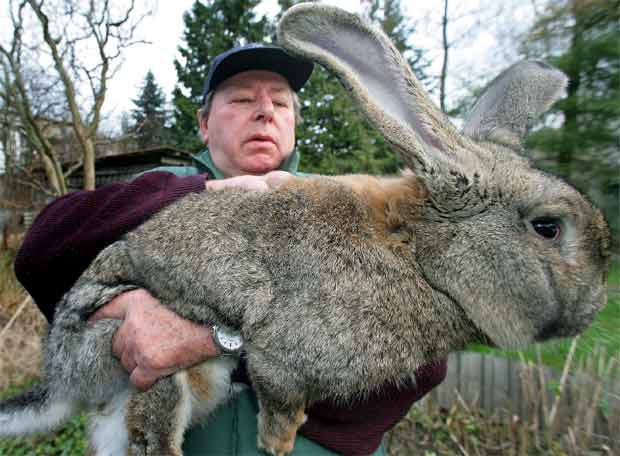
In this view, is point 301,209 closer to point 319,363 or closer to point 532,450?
point 319,363

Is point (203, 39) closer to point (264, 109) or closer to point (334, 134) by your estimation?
point (334, 134)

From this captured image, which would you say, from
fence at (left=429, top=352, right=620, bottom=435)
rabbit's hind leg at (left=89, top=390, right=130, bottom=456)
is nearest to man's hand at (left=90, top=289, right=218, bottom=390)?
rabbit's hind leg at (left=89, top=390, right=130, bottom=456)

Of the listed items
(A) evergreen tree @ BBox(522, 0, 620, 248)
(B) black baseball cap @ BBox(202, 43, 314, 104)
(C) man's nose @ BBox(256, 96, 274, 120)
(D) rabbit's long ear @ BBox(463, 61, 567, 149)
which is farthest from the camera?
(A) evergreen tree @ BBox(522, 0, 620, 248)

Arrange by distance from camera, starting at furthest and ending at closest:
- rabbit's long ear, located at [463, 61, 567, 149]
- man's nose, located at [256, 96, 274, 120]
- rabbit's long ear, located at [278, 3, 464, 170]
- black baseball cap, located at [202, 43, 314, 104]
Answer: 1. man's nose, located at [256, 96, 274, 120]
2. black baseball cap, located at [202, 43, 314, 104]
3. rabbit's long ear, located at [463, 61, 567, 149]
4. rabbit's long ear, located at [278, 3, 464, 170]

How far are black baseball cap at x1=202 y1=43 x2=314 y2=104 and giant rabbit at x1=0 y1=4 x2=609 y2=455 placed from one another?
3.05 feet

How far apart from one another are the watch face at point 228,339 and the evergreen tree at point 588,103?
3.66m

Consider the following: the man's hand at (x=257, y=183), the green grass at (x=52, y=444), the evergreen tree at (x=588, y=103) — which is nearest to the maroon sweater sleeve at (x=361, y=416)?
the man's hand at (x=257, y=183)

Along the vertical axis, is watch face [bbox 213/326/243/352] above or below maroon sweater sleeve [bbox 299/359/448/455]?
above

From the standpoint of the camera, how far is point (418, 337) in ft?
4.66

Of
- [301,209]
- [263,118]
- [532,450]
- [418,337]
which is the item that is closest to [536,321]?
[418,337]

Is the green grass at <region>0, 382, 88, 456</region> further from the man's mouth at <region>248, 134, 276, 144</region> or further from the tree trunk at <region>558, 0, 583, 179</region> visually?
the tree trunk at <region>558, 0, 583, 179</region>

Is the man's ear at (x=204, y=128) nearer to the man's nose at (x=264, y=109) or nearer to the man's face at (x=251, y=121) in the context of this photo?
the man's face at (x=251, y=121)

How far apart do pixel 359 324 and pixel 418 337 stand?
23 cm

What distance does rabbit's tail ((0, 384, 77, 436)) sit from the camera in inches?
70.6
